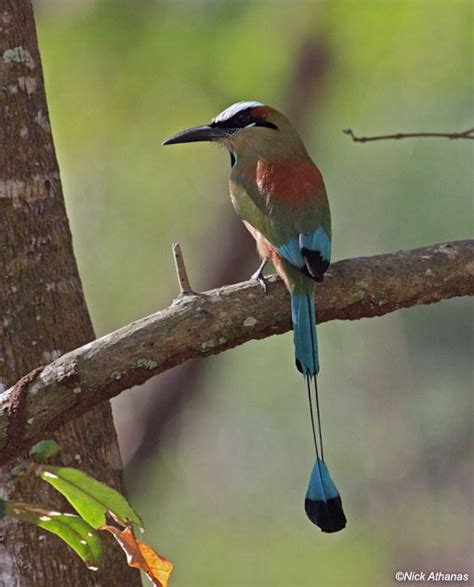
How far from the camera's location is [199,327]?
2.03m

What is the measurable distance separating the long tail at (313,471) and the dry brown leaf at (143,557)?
48cm

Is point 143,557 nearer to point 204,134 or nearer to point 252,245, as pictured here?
point 204,134

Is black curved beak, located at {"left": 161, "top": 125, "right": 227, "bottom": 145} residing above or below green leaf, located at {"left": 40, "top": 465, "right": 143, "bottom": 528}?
above

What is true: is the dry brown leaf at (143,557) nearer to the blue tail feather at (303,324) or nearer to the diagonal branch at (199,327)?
the diagonal branch at (199,327)

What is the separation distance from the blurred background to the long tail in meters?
3.44

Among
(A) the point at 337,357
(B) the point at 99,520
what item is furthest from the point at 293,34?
(B) the point at 99,520

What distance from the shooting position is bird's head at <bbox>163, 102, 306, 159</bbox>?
3107 mm

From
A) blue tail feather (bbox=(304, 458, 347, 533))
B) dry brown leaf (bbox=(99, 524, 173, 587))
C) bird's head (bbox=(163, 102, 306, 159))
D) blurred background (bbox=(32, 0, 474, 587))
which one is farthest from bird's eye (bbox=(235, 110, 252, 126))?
blurred background (bbox=(32, 0, 474, 587))

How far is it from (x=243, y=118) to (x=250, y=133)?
0.07 m

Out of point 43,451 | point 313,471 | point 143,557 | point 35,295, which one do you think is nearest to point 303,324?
point 313,471

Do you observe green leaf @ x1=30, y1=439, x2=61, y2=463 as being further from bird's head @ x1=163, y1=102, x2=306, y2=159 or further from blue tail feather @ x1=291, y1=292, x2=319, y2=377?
bird's head @ x1=163, y1=102, x2=306, y2=159

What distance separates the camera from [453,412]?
8242mm

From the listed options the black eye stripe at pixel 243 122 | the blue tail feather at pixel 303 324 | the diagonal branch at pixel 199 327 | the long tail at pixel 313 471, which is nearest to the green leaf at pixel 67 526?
the diagonal branch at pixel 199 327

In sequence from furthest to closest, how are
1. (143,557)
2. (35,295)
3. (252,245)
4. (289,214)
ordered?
(252,245), (289,214), (35,295), (143,557)
